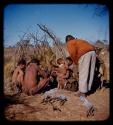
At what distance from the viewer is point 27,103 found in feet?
5.16

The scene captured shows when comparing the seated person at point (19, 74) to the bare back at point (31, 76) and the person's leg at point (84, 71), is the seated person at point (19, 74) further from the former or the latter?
the person's leg at point (84, 71)

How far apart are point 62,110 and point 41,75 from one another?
29 cm

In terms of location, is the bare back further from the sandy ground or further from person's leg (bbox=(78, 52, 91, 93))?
person's leg (bbox=(78, 52, 91, 93))

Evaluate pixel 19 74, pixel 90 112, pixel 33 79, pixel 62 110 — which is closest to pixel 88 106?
pixel 90 112

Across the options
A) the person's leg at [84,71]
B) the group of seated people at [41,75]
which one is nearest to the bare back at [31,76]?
the group of seated people at [41,75]

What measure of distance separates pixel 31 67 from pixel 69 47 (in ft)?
1.02

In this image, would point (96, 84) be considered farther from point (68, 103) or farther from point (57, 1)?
point (57, 1)

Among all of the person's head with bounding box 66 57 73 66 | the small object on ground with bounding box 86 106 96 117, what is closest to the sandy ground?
the small object on ground with bounding box 86 106 96 117

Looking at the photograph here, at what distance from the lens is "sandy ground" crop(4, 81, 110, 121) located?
5.04ft

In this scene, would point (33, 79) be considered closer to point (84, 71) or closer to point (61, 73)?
point (61, 73)

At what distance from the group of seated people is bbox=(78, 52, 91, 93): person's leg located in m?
0.07

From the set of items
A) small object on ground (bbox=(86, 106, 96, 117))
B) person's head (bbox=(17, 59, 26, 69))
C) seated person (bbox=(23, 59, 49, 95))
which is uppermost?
person's head (bbox=(17, 59, 26, 69))

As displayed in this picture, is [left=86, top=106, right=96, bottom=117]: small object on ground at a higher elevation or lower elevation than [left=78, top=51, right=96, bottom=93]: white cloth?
lower

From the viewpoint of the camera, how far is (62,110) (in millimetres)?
1543
